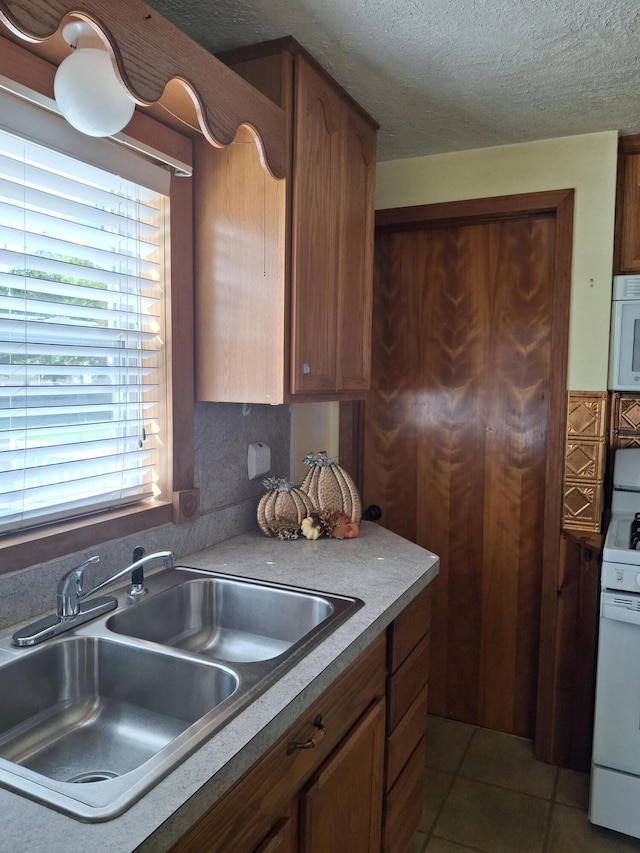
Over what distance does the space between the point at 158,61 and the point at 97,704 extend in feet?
4.34

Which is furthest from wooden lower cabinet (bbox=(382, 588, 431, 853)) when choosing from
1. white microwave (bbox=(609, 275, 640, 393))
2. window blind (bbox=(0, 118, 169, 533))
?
white microwave (bbox=(609, 275, 640, 393))

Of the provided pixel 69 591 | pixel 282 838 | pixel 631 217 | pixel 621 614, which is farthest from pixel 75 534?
pixel 631 217

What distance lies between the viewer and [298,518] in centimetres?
216

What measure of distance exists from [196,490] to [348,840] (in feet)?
3.27

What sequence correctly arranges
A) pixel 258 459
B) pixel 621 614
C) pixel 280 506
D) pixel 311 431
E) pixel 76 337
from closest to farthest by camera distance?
pixel 76 337 < pixel 621 614 < pixel 280 506 < pixel 258 459 < pixel 311 431

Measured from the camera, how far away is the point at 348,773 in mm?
1431

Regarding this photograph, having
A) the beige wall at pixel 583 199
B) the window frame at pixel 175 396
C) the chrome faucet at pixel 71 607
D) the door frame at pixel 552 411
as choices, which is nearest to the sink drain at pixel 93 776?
the chrome faucet at pixel 71 607

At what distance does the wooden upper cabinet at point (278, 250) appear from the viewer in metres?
1.75

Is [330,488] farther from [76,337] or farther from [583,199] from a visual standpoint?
[583,199]

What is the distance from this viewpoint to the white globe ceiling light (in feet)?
3.95

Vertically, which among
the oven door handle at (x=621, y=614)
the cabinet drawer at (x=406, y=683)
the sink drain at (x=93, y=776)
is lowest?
the cabinet drawer at (x=406, y=683)

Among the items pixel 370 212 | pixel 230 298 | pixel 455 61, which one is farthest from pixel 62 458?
pixel 455 61

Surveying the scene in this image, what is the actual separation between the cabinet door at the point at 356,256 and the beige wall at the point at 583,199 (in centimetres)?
60

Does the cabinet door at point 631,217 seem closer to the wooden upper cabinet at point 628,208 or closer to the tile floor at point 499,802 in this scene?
the wooden upper cabinet at point 628,208
